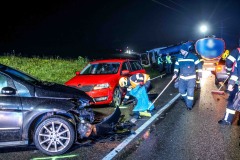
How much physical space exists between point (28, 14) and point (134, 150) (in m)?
55.1

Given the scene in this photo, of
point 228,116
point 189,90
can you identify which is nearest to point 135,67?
point 189,90

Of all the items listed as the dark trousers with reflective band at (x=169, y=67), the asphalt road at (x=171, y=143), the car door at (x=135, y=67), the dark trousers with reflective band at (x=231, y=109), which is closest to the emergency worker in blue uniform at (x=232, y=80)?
the dark trousers with reflective band at (x=231, y=109)

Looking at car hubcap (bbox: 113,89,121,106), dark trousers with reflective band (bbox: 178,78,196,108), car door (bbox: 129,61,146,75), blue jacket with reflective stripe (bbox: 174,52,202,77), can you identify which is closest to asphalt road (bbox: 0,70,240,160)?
dark trousers with reflective band (bbox: 178,78,196,108)

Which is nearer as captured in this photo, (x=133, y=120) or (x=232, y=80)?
(x=232, y=80)

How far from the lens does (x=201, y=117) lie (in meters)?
7.72

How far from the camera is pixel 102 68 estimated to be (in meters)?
9.95

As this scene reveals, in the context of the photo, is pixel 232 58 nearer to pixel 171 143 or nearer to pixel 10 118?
pixel 171 143

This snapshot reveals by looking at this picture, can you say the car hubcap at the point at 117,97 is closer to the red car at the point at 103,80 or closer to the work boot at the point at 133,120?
the red car at the point at 103,80

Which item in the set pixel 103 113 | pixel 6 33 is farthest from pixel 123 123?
pixel 6 33

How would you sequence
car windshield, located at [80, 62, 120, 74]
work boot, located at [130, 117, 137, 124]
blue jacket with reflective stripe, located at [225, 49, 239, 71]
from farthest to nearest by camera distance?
car windshield, located at [80, 62, 120, 74], work boot, located at [130, 117, 137, 124], blue jacket with reflective stripe, located at [225, 49, 239, 71]

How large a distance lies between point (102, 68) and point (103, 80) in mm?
1199

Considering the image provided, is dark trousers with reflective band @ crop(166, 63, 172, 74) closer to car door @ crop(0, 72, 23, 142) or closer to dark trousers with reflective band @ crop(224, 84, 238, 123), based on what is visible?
dark trousers with reflective band @ crop(224, 84, 238, 123)

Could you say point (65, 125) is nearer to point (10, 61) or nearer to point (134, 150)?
point (134, 150)

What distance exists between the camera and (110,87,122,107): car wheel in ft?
29.8
